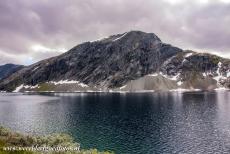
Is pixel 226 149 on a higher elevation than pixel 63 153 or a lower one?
lower

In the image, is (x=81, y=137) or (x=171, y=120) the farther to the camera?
(x=171, y=120)

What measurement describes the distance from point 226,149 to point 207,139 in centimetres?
1063

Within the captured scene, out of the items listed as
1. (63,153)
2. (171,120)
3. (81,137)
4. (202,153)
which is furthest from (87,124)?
(63,153)

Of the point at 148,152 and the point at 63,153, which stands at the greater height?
the point at 63,153

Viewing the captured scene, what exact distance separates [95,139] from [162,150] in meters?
21.1

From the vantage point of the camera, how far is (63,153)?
40.9 meters

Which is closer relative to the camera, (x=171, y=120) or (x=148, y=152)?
(x=148, y=152)

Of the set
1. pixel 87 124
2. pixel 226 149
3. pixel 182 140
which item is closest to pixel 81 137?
pixel 87 124

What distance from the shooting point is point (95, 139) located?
80375mm

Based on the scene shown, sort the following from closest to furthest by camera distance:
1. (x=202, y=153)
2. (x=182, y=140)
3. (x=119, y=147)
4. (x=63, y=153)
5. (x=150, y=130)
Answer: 1. (x=63, y=153)
2. (x=202, y=153)
3. (x=119, y=147)
4. (x=182, y=140)
5. (x=150, y=130)

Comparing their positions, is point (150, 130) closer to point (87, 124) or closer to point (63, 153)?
point (87, 124)

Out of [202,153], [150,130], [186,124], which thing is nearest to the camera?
[202,153]

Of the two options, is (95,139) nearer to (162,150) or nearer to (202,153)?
(162,150)

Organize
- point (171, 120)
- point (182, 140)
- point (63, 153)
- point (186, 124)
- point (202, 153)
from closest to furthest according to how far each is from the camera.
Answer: point (63, 153), point (202, 153), point (182, 140), point (186, 124), point (171, 120)
